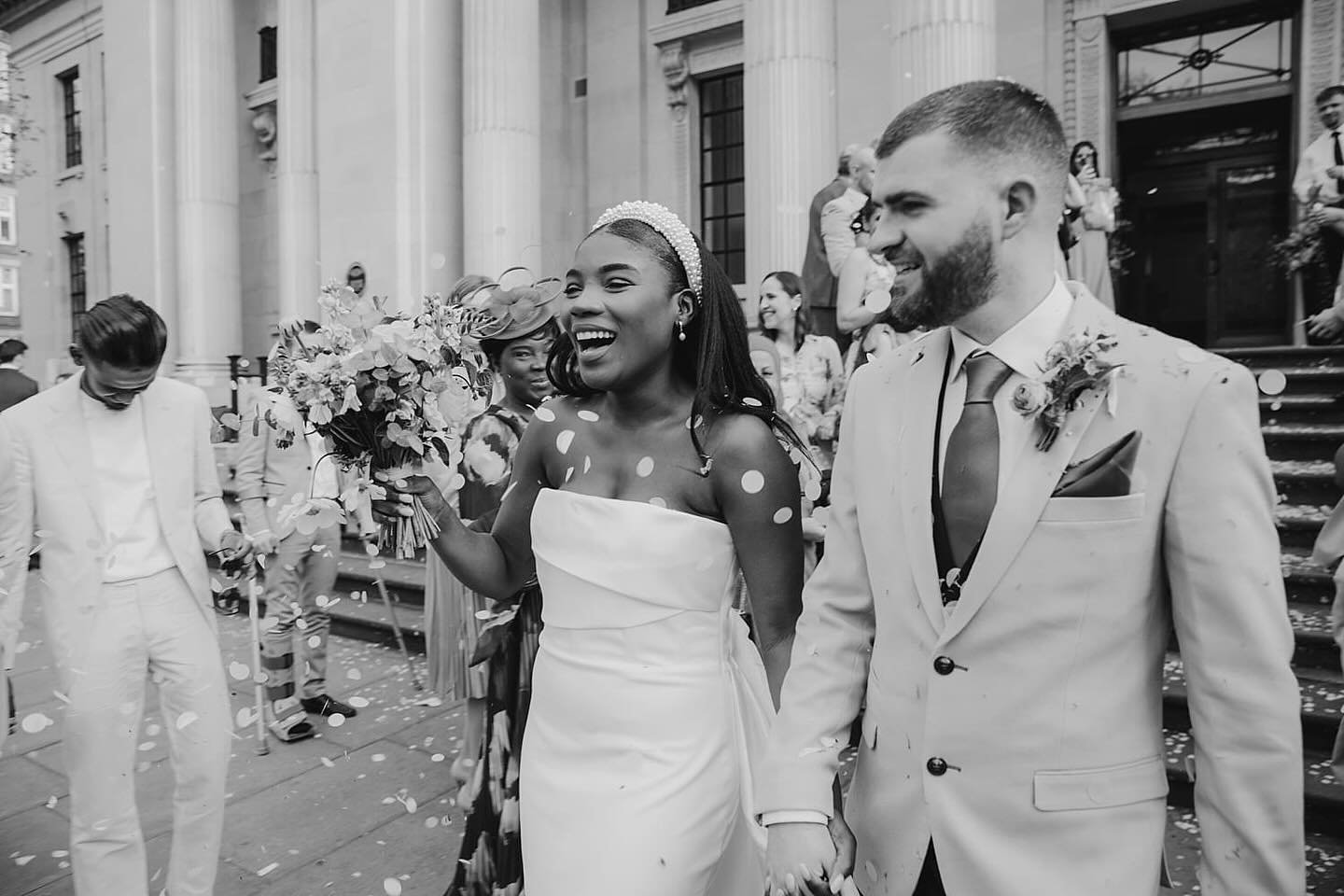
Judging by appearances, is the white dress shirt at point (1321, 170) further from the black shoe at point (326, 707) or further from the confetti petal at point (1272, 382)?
the black shoe at point (326, 707)

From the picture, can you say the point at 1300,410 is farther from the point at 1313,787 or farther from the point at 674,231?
the point at 674,231

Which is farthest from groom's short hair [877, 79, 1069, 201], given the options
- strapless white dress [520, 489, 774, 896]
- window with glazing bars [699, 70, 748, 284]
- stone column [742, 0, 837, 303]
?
window with glazing bars [699, 70, 748, 284]

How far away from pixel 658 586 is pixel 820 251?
18.2ft

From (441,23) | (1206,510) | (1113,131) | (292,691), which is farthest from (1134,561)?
(441,23)

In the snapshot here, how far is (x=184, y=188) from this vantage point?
15453 mm

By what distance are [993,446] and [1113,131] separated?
10.5 meters

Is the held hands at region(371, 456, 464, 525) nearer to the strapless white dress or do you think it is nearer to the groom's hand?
the strapless white dress

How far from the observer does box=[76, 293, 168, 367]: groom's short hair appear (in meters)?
3.23

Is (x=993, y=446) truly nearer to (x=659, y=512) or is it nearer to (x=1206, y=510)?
(x=1206, y=510)

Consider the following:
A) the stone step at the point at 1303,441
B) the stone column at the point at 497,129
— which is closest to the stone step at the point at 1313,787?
the stone step at the point at 1303,441

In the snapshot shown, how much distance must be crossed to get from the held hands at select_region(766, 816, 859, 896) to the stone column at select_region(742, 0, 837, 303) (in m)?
7.99

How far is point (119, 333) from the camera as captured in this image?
325 centimetres

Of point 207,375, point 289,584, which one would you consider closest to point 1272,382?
point 289,584

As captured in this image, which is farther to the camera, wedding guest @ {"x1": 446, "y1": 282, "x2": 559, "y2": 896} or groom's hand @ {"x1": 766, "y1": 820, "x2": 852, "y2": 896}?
wedding guest @ {"x1": 446, "y1": 282, "x2": 559, "y2": 896}
